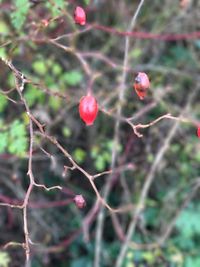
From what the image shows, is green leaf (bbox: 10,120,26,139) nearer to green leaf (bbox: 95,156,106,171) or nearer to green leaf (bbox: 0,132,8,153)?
green leaf (bbox: 0,132,8,153)

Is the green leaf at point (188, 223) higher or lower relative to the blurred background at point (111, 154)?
lower

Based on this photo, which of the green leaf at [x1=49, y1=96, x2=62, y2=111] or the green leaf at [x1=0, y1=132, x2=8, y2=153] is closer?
the green leaf at [x1=0, y1=132, x2=8, y2=153]

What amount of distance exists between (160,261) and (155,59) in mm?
916

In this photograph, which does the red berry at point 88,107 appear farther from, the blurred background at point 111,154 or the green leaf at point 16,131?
the blurred background at point 111,154

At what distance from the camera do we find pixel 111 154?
250cm

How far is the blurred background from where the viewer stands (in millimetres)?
2465

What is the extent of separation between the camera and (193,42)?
2832 millimetres

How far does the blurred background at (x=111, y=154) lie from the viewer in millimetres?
2465

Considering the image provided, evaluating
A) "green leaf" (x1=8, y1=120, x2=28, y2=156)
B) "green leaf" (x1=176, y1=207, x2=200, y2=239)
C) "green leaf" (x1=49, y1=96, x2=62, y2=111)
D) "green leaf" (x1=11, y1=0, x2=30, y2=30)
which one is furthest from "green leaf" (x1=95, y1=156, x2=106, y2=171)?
"green leaf" (x1=11, y1=0, x2=30, y2=30)

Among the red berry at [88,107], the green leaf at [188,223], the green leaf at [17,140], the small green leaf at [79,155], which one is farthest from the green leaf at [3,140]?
the green leaf at [188,223]

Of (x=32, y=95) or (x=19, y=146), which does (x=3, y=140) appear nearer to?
(x=19, y=146)

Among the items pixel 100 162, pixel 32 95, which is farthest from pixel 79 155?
pixel 32 95

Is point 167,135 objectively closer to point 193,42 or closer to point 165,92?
point 165,92

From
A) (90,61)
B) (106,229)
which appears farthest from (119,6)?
(106,229)
